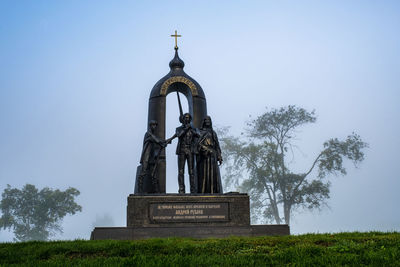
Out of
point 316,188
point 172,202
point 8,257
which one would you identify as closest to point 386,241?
point 172,202

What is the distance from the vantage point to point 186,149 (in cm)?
1428

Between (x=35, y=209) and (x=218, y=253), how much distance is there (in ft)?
121

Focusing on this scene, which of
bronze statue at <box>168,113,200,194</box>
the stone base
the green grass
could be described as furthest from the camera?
bronze statue at <box>168,113,200,194</box>

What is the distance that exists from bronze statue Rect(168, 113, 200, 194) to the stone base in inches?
75.1

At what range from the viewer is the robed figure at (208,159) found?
46.8ft

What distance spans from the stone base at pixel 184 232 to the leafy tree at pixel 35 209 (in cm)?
3074

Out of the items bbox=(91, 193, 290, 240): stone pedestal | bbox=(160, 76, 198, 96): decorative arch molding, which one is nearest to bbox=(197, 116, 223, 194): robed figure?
bbox=(91, 193, 290, 240): stone pedestal

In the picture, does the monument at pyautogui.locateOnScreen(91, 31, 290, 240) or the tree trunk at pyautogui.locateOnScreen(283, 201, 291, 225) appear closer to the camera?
the monument at pyautogui.locateOnScreen(91, 31, 290, 240)

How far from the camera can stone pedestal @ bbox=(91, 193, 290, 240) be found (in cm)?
1241

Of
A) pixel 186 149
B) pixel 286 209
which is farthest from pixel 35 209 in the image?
pixel 186 149

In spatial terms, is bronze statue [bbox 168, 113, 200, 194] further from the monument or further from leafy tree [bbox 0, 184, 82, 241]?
leafy tree [bbox 0, 184, 82, 241]

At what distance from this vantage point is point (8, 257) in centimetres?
813

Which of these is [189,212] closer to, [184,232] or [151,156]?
[184,232]

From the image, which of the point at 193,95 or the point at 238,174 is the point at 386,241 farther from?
the point at 238,174
